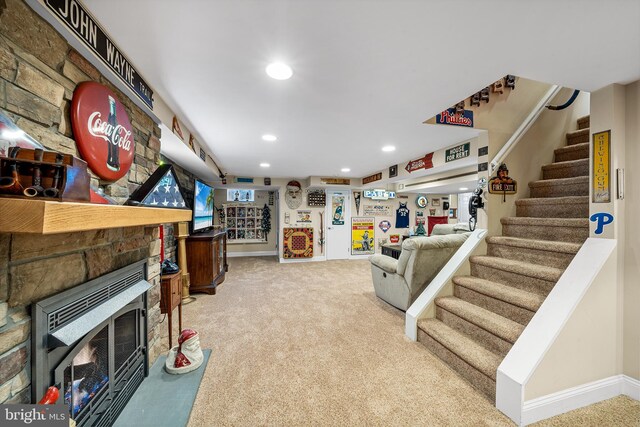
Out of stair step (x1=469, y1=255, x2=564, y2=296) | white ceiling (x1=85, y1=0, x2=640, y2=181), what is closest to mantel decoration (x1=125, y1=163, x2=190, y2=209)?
white ceiling (x1=85, y1=0, x2=640, y2=181)

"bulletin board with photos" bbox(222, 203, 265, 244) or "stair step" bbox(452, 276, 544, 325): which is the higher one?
"bulletin board with photos" bbox(222, 203, 265, 244)

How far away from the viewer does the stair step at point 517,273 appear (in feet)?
5.93

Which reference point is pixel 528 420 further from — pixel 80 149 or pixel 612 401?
pixel 80 149

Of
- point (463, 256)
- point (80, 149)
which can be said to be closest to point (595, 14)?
point (463, 256)

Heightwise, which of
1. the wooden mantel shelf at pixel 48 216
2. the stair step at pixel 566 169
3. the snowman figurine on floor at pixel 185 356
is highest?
the stair step at pixel 566 169

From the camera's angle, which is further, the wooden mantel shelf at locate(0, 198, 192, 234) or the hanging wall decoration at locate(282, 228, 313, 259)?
the hanging wall decoration at locate(282, 228, 313, 259)

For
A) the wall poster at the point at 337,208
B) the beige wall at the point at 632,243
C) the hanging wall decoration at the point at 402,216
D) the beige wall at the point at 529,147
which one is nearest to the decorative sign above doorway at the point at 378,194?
the hanging wall decoration at the point at 402,216

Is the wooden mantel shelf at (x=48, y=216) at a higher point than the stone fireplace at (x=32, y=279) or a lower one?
higher

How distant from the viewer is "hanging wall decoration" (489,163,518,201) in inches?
99.0

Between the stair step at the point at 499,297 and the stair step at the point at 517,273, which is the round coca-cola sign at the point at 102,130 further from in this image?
the stair step at the point at 517,273

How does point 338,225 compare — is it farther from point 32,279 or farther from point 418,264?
point 32,279

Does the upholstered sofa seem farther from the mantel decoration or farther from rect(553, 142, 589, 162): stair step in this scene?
the mantel decoration

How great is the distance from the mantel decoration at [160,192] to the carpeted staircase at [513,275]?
239 centimetres

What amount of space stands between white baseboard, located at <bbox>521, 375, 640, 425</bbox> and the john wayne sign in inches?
87.6
